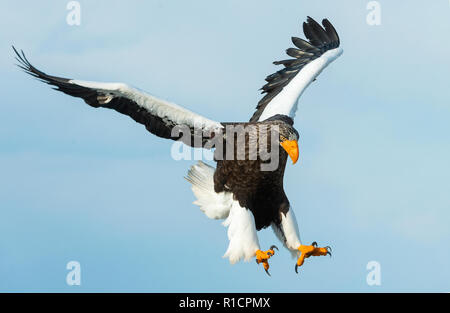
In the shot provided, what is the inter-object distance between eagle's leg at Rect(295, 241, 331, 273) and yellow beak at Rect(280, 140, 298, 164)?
1349 millimetres

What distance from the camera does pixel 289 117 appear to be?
11.8 m

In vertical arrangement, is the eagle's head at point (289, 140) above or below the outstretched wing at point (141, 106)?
below

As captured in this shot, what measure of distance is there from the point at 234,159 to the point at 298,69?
262 centimetres

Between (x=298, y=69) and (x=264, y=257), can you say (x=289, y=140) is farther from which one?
(x=298, y=69)

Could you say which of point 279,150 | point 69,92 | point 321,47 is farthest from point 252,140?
point 321,47

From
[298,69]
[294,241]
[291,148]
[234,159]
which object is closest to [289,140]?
[291,148]

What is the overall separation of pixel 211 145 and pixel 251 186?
→ 0.76 metres

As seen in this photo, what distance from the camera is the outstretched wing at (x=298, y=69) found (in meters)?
12.2

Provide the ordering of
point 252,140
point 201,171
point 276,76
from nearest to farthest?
point 252,140 → point 201,171 → point 276,76

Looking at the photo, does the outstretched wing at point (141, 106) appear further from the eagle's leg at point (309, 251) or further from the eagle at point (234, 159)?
the eagle's leg at point (309, 251)

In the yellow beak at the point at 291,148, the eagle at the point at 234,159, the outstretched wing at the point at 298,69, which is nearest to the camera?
the yellow beak at the point at 291,148

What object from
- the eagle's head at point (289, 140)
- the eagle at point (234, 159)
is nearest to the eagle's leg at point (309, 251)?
the eagle at point (234, 159)

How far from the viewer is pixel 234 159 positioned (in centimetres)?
1085

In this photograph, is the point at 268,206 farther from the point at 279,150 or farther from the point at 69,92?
the point at 69,92
